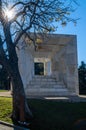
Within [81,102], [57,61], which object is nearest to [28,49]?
[57,61]

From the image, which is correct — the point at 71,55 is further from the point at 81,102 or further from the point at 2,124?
the point at 2,124

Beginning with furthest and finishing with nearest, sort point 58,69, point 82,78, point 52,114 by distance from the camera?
point 82,78 < point 58,69 < point 52,114

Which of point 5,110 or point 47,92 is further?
point 47,92

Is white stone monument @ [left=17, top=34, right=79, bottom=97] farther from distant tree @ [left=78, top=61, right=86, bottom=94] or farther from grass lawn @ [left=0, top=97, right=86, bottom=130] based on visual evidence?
distant tree @ [left=78, top=61, right=86, bottom=94]

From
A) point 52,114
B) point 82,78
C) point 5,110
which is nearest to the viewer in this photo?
point 52,114

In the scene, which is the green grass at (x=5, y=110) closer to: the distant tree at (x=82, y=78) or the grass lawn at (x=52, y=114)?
the grass lawn at (x=52, y=114)

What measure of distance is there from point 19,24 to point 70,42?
9.54m

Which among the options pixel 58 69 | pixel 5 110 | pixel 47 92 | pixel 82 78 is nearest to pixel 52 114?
pixel 5 110

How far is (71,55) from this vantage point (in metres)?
22.9

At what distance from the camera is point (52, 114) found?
42.5ft

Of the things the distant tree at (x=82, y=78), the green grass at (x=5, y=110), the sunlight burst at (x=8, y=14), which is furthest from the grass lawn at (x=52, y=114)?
the distant tree at (x=82, y=78)

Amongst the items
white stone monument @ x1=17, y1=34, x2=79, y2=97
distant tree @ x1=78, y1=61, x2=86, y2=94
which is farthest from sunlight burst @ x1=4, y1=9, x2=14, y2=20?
distant tree @ x1=78, y1=61, x2=86, y2=94

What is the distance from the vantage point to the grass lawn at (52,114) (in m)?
11.6

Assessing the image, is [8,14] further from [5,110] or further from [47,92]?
[47,92]
